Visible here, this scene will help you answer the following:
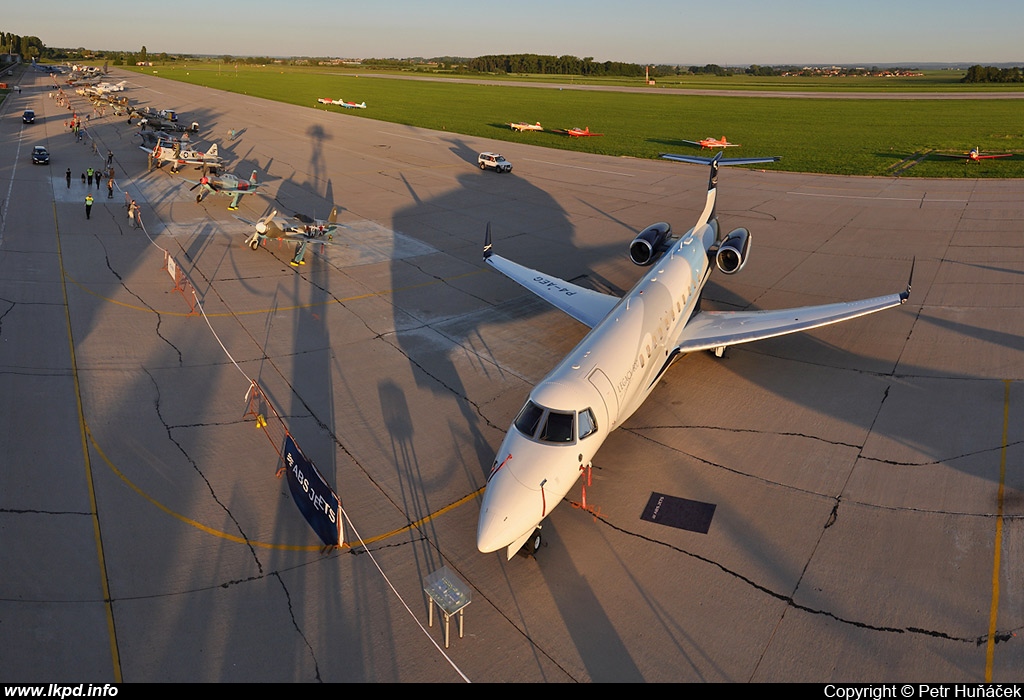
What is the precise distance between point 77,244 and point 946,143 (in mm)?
70761

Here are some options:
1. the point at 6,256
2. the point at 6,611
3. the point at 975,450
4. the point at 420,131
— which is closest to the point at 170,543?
the point at 6,611

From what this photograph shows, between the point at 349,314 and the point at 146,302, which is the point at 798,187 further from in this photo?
the point at 146,302

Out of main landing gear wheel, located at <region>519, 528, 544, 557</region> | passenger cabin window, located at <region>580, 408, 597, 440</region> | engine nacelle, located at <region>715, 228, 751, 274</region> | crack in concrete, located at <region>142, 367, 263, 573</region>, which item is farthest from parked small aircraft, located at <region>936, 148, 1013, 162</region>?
crack in concrete, located at <region>142, 367, 263, 573</region>

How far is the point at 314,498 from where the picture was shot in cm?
1180

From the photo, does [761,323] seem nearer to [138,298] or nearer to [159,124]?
[138,298]

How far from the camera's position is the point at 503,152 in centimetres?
5991

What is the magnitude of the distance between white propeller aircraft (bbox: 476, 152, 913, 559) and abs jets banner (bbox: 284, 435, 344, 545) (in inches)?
106

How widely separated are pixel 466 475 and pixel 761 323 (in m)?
10.1

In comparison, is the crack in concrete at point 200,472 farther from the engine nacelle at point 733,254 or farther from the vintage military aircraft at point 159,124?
the vintage military aircraft at point 159,124

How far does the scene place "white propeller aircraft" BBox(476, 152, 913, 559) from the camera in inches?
433

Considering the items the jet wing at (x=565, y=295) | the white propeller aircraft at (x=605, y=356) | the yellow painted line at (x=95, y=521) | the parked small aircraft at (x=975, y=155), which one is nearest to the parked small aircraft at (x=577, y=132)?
the parked small aircraft at (x=975, y=155)

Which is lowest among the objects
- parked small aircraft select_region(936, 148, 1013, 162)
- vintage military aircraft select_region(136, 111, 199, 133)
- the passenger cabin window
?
the passenger cabin window

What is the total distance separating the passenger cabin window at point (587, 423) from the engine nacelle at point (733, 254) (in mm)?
10920

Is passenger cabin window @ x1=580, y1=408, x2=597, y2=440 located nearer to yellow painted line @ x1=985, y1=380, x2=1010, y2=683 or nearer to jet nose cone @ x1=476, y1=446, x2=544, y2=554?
jet nose cone @ x1=476, y1=446, x2=544, y2=554
